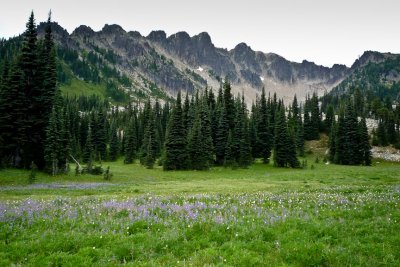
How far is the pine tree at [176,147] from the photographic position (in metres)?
65.8

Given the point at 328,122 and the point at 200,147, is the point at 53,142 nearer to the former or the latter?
the point at 200,147

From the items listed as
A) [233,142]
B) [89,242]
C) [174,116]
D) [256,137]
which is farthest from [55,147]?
[256,137]

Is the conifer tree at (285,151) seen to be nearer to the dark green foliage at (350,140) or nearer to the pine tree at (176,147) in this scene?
the dark green foliage at (350,140)

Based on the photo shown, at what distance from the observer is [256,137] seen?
8538 centimetres

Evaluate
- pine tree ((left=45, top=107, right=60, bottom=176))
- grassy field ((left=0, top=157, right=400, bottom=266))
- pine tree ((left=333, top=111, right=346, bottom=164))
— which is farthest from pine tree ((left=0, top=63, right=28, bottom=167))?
pine tree ((left=333, top=111, right=346, bottom=164))

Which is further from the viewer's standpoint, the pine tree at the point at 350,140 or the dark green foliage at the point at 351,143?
the dark green foliage at the point at 351,143

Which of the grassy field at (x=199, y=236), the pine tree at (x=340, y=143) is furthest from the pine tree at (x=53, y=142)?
the pine tree at (x=340, y=143)

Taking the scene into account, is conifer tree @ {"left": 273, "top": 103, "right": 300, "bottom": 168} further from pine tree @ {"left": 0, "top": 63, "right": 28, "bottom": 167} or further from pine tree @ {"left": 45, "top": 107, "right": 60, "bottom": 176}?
pine tree @ {"left": 0, "top": 63, "right": 28, "bottom": 167}

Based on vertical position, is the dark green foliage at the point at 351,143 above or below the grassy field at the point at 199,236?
above

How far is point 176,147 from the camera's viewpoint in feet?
220

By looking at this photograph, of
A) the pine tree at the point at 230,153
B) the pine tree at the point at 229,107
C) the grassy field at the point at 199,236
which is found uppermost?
the pine tree at the point at 229,107

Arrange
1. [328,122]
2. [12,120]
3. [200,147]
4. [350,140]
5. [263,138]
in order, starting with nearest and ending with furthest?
[12,120], [200,147], [263,138], [350,140], [328,122]

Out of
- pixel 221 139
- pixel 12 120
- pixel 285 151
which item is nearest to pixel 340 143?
pixel 285 151

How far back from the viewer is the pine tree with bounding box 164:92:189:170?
65812 millimetres
